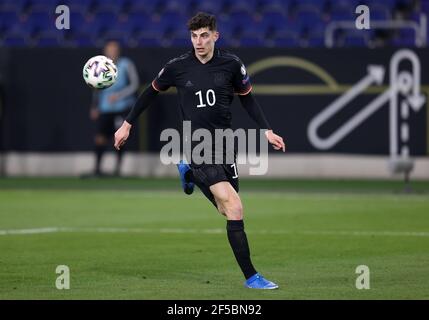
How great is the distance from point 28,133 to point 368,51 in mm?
7247

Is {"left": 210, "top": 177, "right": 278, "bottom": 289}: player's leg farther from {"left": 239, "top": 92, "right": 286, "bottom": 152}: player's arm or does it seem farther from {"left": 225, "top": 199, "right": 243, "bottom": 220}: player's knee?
{"left": 239, "top": 92, "right": 286, "bottom": 152}: player's arm

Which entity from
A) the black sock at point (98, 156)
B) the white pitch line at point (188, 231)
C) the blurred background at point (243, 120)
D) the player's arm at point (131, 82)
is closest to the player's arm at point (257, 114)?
the blurred background at point (243, 120)

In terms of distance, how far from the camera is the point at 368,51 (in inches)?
866

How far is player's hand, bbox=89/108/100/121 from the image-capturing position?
22.8 meters

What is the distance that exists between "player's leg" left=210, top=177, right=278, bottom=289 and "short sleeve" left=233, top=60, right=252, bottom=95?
0.89 m

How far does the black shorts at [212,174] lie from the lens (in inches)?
385

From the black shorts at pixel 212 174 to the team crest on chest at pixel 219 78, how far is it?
74 centimetres

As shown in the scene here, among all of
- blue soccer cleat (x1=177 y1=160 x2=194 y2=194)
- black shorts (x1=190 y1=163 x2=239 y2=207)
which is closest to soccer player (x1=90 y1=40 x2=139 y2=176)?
blue soccer cleat (x1=177 y1=160 x2=194 y2=194)

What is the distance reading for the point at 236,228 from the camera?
9.70 m

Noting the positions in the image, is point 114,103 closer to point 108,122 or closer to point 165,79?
point 108,122

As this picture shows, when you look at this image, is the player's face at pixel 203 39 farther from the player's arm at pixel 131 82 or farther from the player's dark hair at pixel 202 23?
the player's arm at pixel 131 82
